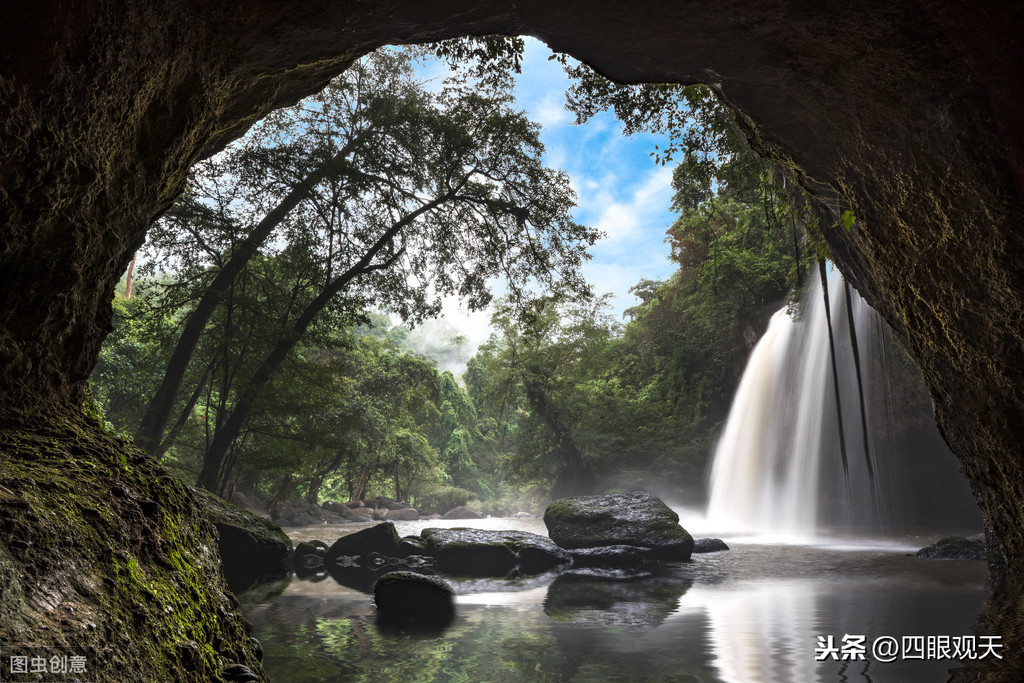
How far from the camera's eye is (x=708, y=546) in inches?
514

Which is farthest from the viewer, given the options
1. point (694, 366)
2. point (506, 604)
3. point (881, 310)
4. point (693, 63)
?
point (694, 366)

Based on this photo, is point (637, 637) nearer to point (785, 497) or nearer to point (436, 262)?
point (436, 262)

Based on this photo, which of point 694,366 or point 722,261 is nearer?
point 722,261

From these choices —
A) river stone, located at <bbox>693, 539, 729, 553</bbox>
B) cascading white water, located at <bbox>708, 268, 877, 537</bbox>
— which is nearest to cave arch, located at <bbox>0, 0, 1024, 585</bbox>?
river stone, located at <bbox>693, 539, 729, 553</bbox>

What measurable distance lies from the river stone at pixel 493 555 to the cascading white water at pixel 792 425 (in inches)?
363

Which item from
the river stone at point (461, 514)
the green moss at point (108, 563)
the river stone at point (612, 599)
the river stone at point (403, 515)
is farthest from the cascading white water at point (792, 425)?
the green moss at point (108, 563)

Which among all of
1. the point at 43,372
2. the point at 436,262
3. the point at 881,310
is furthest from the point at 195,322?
the point at 881,310

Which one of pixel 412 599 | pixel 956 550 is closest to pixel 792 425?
pixel 956 550

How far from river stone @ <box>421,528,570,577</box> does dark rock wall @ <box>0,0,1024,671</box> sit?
7446mm

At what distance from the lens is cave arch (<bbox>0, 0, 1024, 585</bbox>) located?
3.35 meters

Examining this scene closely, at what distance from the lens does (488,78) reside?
11.3 m

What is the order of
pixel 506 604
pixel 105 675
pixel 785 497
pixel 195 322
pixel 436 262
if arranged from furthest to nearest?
pixel 785 497
pixel 436 262
pixel 195 322
pixel 506 604
pixel 105 675

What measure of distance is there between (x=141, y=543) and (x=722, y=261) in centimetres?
2155

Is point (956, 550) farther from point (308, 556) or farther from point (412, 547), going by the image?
point (308, 556)
